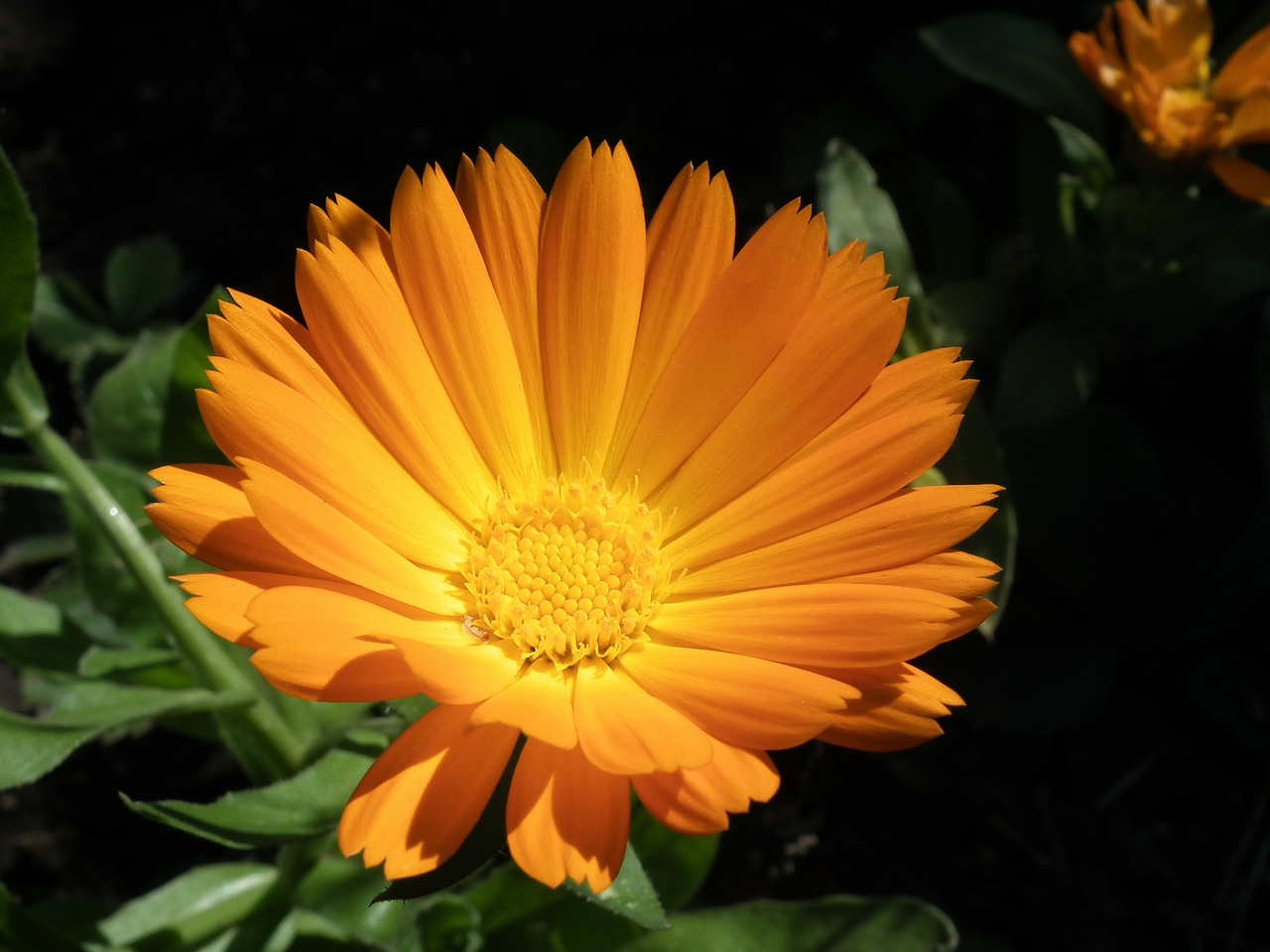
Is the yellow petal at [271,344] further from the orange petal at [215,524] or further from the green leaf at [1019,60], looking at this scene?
the green leaf at [1019,60]

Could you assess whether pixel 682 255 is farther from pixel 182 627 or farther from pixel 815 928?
pixel 815 928

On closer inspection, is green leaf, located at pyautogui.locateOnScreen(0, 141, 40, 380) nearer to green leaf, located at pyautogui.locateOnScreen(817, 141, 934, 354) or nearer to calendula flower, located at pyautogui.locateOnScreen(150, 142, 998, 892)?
calendula flower, located at pyautogui.locateOnScreen(150, 142, 998, 892)

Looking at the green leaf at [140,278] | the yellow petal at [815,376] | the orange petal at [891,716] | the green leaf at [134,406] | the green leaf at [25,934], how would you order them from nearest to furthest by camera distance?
the orange petal at [891,716] < the yellow petal at [815,376] < the green leaf at [25,934] < the green leaf at [134,406] < the green leaf at [140,278]

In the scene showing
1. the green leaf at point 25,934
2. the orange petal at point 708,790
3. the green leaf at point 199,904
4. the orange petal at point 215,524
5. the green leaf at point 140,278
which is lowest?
the green leaf at point 199,904

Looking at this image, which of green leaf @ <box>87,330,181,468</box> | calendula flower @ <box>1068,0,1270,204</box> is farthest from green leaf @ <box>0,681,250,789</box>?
calendula flower @ <box>1068,0,1270,204</box>

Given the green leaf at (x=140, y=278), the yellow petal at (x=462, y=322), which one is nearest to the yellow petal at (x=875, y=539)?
the yellow petal at (x=462, y=322)

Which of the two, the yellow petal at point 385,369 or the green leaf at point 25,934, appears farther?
the green leaf at point 25,934
